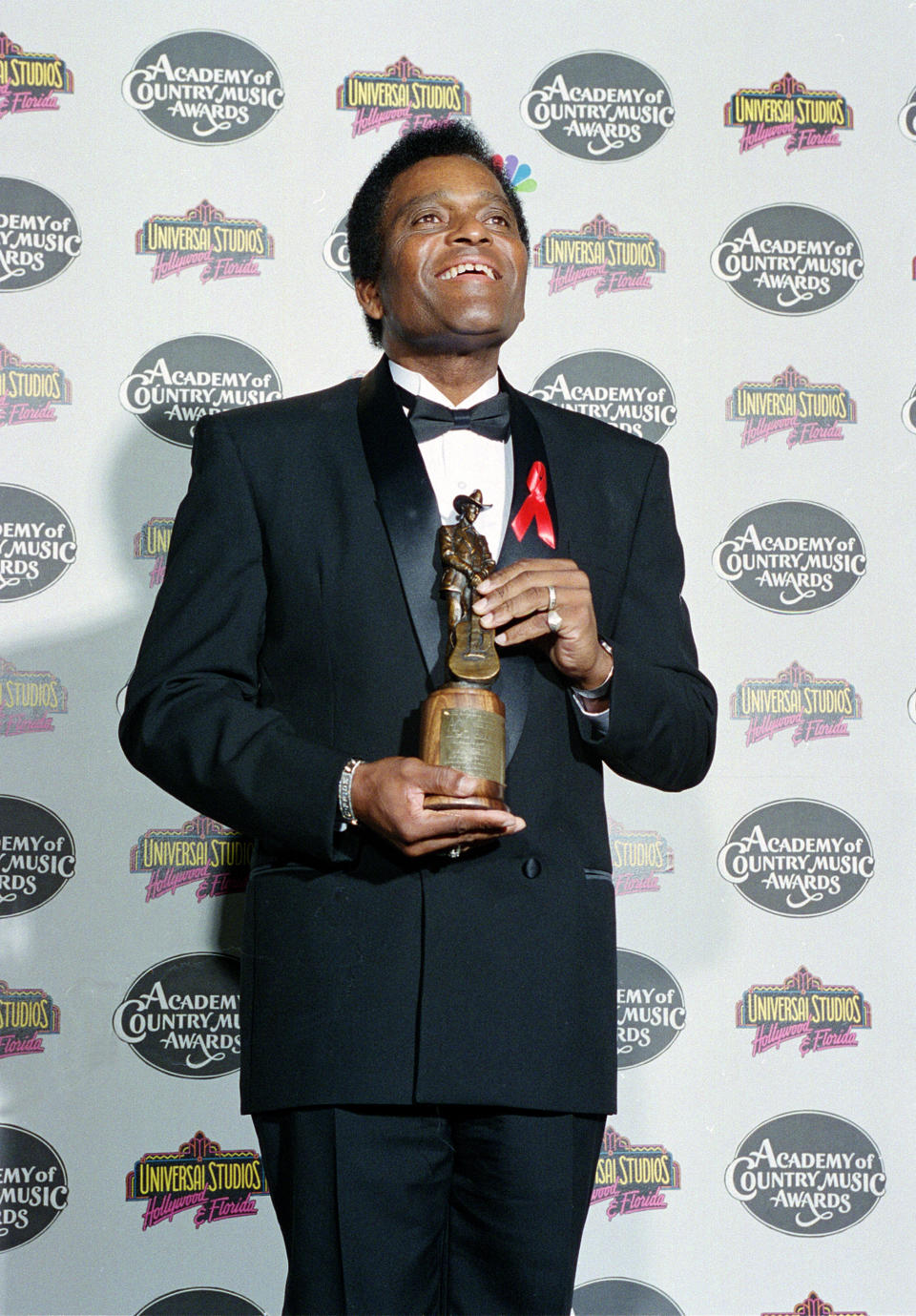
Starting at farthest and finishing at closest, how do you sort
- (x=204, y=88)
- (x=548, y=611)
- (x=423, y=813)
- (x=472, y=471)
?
1. (x=204, y=88)
2. (x=472, y=471)
3. (x=548, y=611)
4. (x=423, y=813)

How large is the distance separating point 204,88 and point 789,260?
1.24 metres

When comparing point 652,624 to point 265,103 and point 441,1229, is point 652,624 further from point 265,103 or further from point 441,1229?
point 265,103

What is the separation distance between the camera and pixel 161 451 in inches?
112

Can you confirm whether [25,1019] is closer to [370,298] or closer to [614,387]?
[370,298]

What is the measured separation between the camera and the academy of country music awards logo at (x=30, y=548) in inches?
110

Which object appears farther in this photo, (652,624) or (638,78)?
(638,78)

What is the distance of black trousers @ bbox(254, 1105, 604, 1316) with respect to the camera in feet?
5.21

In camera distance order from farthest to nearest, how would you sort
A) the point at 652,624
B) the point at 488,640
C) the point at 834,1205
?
the point at 834,1205 → the point at 652,624 → the point at 488,640

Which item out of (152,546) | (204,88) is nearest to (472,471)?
(152,546)

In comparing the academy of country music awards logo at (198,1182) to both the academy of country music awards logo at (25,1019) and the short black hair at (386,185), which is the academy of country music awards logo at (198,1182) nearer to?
the academy of country music awards logo at (25,1019)

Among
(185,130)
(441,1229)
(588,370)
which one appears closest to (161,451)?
(185,130)

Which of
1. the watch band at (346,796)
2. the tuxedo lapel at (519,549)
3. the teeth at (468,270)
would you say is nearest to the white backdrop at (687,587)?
the teeth at (468,270)

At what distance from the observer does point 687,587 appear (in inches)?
115

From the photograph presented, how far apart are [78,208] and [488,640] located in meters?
1.75
